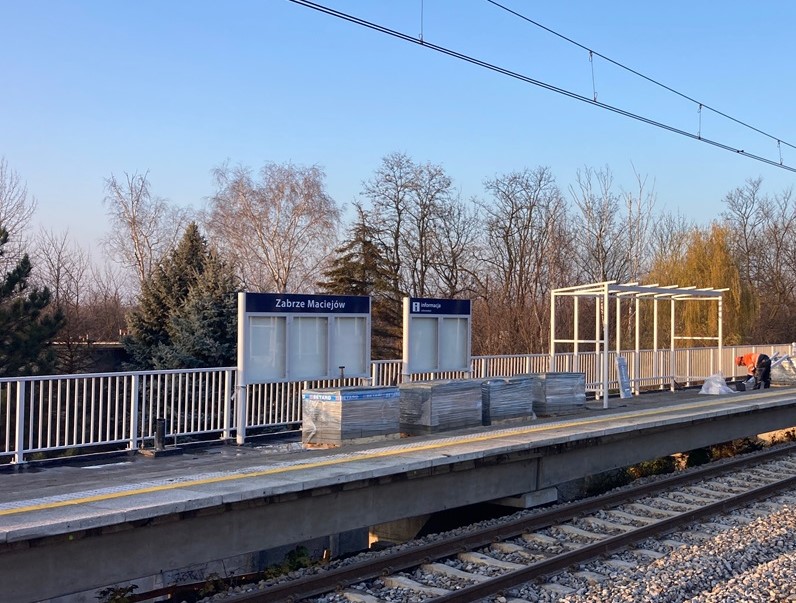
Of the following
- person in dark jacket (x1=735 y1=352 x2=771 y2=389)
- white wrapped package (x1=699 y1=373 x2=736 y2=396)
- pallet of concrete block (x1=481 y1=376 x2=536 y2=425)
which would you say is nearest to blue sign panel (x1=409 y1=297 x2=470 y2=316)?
pallet of concrete block (x1=481 y1=376 x2=536 y2=425)

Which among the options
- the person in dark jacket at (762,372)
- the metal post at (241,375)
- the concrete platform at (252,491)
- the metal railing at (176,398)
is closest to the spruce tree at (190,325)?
the metal railing at (176,398)

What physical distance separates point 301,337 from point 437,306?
Result: 3.44 metres

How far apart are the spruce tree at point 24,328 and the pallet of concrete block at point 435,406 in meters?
11.1

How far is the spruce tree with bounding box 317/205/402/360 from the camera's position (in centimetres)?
4322

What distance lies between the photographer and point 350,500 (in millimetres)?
10062

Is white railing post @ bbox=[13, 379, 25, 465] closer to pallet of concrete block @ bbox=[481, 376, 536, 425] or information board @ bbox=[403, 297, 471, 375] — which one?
information board @ bbox=[403, 297, 471, 375]

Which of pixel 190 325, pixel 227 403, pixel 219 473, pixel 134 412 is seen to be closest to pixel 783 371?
pixel 190 325

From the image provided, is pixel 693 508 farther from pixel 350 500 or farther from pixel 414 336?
pixel 414 336

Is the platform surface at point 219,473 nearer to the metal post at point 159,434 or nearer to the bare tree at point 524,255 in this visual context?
the metal post at point 159,434

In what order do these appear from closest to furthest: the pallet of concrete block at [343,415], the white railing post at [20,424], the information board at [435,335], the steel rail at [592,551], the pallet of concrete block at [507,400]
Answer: the steel rail at [592,551]
the white railing post at [20,424]
the pallet of concrete block at [343,415]
the pallet of concrete block at [507,400]
the information board at [435,335]

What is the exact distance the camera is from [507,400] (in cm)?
1628

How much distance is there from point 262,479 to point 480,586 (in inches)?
111

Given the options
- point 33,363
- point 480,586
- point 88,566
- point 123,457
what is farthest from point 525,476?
point 33,363

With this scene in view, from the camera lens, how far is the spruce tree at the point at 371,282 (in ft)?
142
